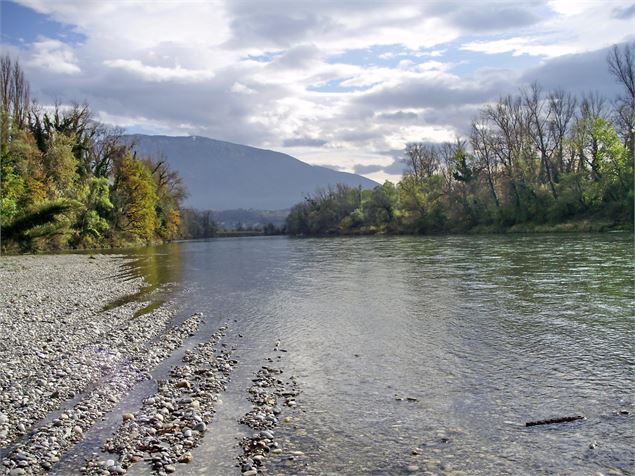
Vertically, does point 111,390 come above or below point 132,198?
below

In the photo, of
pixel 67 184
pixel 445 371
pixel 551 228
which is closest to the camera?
pixel 445 371

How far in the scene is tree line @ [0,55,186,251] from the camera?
135 feet

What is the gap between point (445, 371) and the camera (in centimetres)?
962

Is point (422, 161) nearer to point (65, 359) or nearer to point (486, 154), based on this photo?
point (486, 154)

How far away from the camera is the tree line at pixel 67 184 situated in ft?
135

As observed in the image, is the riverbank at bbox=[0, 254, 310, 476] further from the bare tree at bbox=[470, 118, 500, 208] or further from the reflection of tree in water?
the bare tree at bbox=[470, 118, 500, 208]

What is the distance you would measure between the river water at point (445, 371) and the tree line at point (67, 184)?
28.0m

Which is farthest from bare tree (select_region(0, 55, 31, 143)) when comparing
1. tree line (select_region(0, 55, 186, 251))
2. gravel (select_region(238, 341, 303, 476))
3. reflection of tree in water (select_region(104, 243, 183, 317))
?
gravel (select_region(238, 341, 303, 476))

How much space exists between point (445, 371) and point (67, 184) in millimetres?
49136

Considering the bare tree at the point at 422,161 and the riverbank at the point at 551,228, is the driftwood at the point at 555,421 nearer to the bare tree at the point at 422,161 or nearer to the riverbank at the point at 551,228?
the riverbank at the point at 551,228

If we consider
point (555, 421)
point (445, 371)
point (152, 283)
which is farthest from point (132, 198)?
point (555, 421)

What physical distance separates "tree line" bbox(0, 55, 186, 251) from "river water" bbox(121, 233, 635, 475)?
2800cm

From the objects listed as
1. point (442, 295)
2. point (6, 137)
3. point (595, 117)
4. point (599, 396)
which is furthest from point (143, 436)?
point (595, 117)

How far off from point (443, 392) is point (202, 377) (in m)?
4.48
